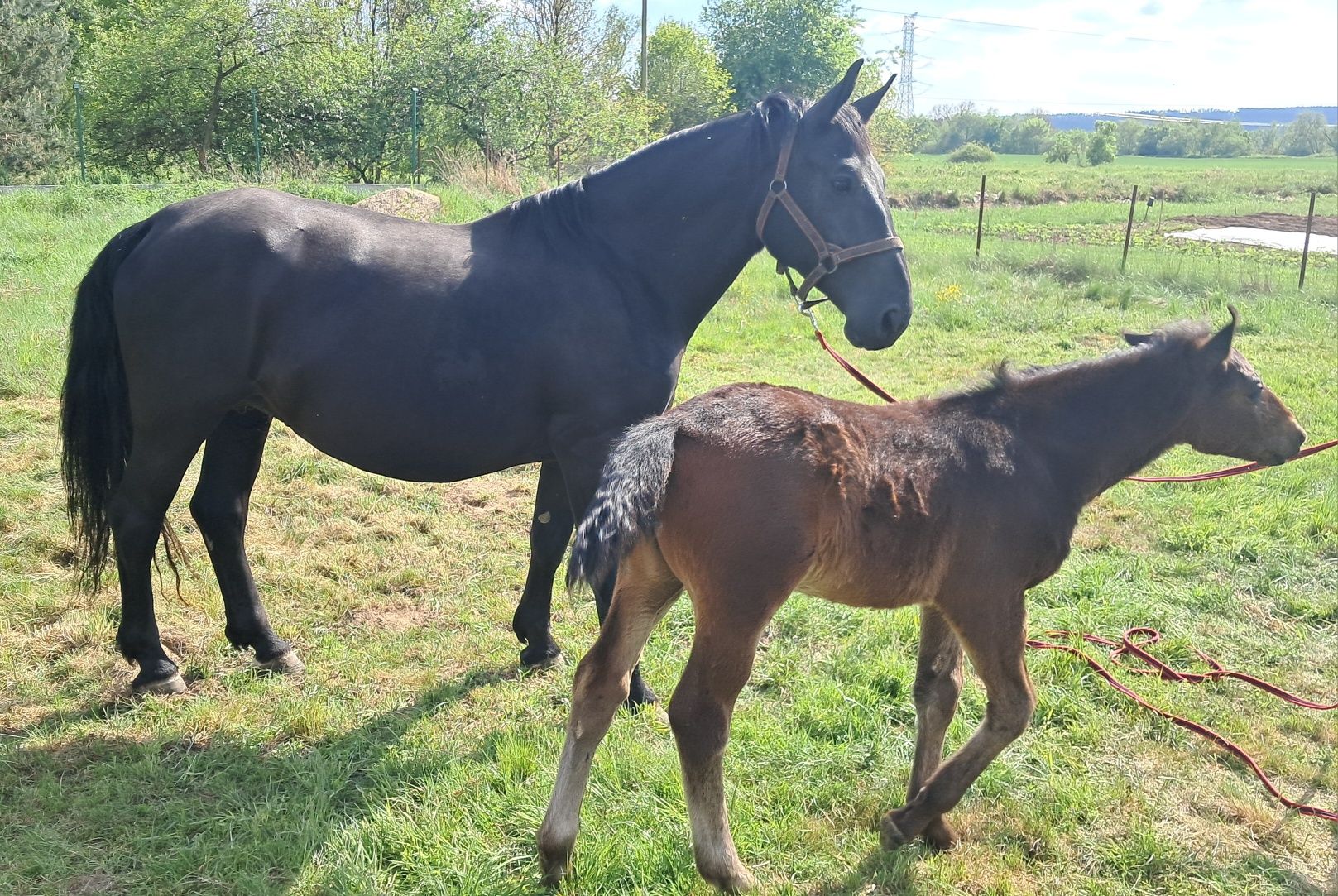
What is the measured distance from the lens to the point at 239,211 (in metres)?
3.58

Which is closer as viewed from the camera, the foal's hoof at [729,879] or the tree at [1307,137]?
the foal's hoof at [729,879]

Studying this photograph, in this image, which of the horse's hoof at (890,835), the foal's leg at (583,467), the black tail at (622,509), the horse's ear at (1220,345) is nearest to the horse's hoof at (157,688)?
the foal's leg at (583,467)

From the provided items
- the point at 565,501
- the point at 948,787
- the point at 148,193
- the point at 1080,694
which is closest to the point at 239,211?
the point at 565,501

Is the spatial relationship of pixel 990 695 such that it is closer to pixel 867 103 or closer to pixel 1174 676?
pixel 1174 676

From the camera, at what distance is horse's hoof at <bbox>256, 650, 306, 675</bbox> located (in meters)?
3.89

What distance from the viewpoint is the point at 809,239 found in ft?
11.6

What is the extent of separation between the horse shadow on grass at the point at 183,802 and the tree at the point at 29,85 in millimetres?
22374

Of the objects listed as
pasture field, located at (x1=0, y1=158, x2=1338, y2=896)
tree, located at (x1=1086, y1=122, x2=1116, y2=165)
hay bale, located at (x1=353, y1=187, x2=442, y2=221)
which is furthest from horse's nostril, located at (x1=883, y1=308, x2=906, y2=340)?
tree, located at (x1=1086, y1=122, x2=1116, y2=165)

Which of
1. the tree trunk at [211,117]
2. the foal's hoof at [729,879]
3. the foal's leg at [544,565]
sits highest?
the tree trunk at [211,117]

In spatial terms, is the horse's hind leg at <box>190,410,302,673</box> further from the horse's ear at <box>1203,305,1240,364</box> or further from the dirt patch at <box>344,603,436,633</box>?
the horse's ear at <box>1203,305,1240,364</box>

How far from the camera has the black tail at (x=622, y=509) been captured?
2.37 meters

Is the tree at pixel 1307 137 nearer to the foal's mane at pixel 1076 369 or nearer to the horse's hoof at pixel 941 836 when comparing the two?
the foal's mane at pixel 1076 369

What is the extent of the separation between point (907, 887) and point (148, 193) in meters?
15.3

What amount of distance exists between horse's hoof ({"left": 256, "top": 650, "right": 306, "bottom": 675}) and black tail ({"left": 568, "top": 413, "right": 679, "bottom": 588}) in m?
2.02
